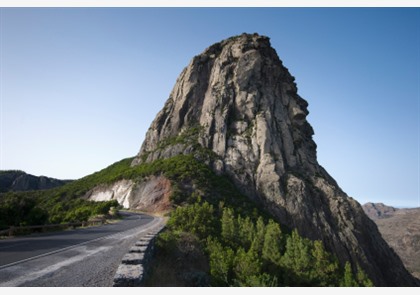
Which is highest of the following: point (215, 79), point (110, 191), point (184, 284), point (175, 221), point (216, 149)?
point (215, 79)

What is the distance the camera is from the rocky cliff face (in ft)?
192

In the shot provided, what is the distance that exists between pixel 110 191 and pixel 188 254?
58802mm

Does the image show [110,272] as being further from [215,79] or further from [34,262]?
[215,79]

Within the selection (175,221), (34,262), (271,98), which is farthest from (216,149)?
(34,262)

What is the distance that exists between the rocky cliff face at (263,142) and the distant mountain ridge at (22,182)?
72798 millimetres

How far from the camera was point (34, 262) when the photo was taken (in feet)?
31.0

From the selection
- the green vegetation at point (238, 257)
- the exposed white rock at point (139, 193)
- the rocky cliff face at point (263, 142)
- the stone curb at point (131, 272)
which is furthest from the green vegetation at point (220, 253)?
the rocky cliff face at point (263, 142)

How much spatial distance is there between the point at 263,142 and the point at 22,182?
374 feet

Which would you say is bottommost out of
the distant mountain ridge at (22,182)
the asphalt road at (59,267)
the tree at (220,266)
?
the tree at (220,266)

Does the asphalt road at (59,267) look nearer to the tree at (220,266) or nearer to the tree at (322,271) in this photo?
the tree at (220,266)

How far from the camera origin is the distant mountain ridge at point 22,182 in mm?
125125

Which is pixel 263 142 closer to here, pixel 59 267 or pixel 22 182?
pixel 59 267

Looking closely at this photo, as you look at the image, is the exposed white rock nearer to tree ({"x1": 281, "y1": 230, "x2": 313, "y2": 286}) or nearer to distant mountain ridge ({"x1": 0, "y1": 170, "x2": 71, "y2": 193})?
tree ({"x1": 281, "y1": 230, "x2": 313, "y2": 286})

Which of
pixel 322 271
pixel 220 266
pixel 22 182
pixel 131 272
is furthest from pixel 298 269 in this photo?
pixel 22 182
